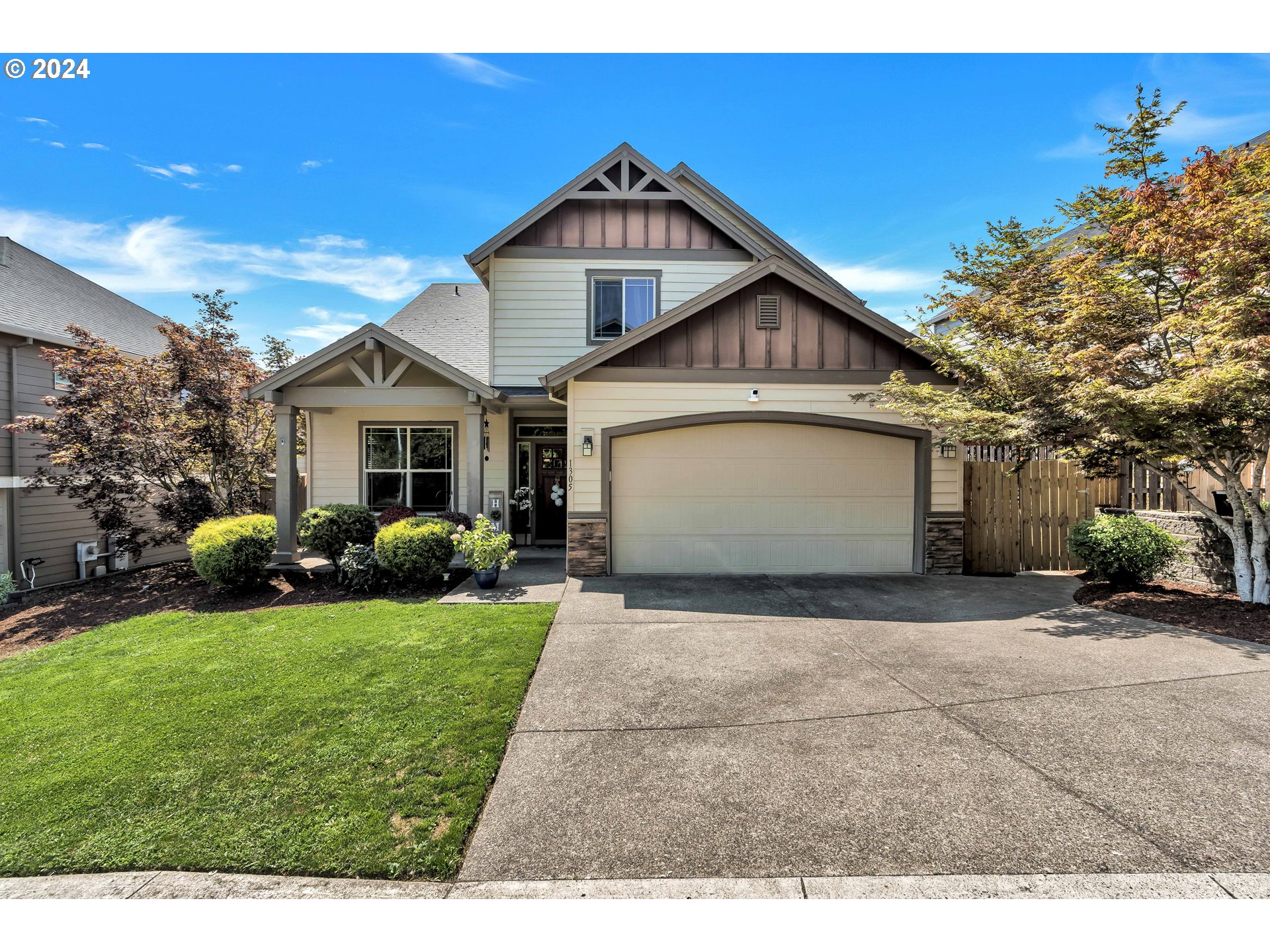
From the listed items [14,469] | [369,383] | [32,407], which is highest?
[369,383]

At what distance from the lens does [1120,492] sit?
29.4ft

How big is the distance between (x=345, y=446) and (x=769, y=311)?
29.1 ft

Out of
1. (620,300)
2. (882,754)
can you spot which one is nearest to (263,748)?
(882,754)

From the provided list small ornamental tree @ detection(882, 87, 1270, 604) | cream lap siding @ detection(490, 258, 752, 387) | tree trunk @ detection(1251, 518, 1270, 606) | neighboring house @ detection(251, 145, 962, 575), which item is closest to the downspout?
neighboring house @ detection(251, 145, 962, 575)

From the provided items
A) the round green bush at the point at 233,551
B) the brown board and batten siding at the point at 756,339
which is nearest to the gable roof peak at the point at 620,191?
the brown board and batten siding at the point at 756,339

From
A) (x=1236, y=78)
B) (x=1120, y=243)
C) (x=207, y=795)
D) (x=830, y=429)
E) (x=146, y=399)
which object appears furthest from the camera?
(x=146, y=399)

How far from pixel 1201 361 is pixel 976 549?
4.24 m

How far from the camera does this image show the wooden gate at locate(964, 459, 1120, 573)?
905 cm

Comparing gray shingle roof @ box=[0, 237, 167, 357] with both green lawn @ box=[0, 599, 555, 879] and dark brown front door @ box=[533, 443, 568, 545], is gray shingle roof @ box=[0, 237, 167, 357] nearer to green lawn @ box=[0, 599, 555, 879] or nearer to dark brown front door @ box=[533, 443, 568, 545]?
green lawn @ box=[0, 599, 555, 879]

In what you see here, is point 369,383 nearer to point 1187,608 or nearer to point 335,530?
point 335,530

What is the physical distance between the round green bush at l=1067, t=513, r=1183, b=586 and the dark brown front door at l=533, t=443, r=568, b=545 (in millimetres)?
8846

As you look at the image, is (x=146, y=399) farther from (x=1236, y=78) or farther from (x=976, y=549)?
(x=1236, y=78)

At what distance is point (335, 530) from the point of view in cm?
Result: 910

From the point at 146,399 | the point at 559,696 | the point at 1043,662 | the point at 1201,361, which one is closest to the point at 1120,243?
the point at 1201,361
